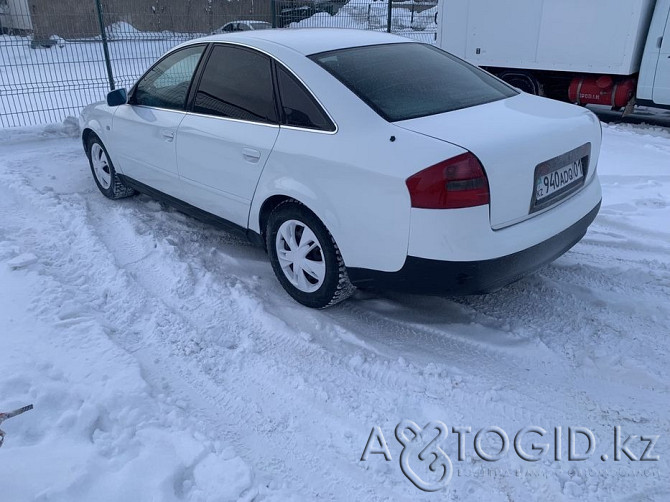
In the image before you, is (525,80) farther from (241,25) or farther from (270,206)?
(270,206)

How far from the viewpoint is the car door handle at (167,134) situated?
4293mm

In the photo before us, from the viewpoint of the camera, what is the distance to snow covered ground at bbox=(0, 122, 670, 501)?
91.7 inches

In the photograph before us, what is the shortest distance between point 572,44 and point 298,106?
23.0ft

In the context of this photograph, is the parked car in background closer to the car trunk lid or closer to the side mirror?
the side mirror

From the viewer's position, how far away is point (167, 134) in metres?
4.34

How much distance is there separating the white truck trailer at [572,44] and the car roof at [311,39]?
5757mm

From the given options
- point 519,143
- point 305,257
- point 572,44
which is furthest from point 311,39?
point 572,44

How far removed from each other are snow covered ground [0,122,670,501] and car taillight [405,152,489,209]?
0.92m

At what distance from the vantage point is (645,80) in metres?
8.20

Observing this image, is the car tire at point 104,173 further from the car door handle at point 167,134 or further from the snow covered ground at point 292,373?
the car door handle at point 167,134

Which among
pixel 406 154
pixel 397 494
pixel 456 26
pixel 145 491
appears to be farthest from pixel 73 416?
pixel 456 26

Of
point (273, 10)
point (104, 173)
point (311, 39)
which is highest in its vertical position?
point (273, 10)

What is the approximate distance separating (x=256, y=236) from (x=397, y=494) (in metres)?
2.06

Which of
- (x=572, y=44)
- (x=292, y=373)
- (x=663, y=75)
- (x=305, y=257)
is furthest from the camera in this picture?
(x=572, y=44)
